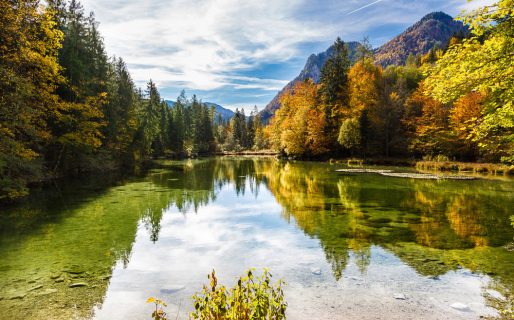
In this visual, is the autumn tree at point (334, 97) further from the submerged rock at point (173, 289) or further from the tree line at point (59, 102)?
the submerged rock at point (173, 289)

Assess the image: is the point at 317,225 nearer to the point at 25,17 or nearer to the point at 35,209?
the point at 35,209

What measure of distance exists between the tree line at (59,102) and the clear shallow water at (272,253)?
13.8 ft

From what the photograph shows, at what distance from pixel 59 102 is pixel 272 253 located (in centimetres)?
2654

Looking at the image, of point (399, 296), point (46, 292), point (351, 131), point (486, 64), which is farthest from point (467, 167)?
point (46, 292)

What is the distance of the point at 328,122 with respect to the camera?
6003 centimetres

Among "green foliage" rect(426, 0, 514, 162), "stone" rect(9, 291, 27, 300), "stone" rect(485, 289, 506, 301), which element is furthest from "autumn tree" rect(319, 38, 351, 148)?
"stone" rect(9, 291, 27, 300)

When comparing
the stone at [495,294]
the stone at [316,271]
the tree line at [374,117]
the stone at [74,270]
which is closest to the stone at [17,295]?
the stone at [74,270]

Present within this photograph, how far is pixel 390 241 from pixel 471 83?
6.30 meters

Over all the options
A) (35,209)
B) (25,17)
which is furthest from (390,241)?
(25,17)

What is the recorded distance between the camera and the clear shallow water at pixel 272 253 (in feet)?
24.4

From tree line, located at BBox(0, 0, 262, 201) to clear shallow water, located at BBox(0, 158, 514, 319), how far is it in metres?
4.21

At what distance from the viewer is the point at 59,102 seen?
29.2 m

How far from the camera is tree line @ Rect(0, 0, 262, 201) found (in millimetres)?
15013

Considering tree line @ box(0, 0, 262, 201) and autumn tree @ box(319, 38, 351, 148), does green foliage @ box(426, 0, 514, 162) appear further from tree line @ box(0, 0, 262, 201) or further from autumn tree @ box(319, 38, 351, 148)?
autumn tree @ box(319, 38, 351, 148)
